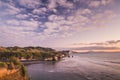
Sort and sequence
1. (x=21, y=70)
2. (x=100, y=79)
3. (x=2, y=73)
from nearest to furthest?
(x=2, y=73) → (x=21, y=70) → (x=100, y=79)

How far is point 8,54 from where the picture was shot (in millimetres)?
148875

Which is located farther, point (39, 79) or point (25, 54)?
point (25, 54)

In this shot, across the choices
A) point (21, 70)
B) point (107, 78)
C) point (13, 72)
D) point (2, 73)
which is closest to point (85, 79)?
point (107, 78)

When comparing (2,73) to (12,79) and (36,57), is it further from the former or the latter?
(36,57)

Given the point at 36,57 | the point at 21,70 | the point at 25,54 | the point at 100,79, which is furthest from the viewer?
the point at 36,57

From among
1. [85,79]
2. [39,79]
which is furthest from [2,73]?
[85,79]

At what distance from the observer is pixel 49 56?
18362 centimetres

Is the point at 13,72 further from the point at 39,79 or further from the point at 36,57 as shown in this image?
the point at 36,57

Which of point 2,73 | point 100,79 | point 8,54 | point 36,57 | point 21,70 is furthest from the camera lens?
point 36,57

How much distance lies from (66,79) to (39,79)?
38.9ft

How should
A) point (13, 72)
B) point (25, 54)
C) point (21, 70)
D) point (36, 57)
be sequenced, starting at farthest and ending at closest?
point (36, 57)
point (25, 54)
point (21, 70)
point (13, 72)

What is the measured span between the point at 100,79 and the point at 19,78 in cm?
3581

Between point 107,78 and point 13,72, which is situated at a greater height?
point 13,72

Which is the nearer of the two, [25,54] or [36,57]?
[25,54]
